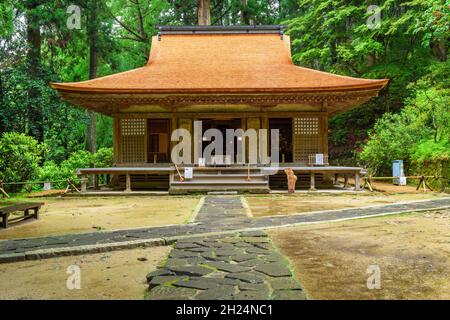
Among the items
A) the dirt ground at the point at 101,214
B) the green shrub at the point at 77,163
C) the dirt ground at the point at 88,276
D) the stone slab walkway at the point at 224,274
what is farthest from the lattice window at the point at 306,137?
the dirt ground at the point at 88,276

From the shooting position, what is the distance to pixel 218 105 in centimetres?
1617

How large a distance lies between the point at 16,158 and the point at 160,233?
10249mm

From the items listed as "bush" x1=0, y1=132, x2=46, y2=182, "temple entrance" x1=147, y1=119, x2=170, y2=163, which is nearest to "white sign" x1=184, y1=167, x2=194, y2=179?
"temple entrance" x1=147, y1=119, x2=170, y2=163

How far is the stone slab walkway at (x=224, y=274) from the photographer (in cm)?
343

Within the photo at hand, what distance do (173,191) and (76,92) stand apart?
527 centimetres

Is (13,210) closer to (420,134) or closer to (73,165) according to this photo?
(73,165)

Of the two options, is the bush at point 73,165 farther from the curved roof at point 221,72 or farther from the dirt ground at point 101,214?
the dirt ground at point 101,214

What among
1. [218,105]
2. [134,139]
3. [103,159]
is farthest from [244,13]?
[134,139]

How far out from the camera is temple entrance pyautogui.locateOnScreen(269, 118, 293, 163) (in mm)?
17188

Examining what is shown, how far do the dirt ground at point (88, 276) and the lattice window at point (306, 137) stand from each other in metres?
11.9

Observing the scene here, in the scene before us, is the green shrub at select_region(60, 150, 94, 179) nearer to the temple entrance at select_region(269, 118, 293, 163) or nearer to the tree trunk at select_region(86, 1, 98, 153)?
the tree trunk at select_region(86, 1, 98, 153)

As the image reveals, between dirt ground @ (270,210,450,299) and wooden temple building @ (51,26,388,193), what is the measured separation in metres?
7.13

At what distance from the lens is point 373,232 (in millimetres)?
6586
